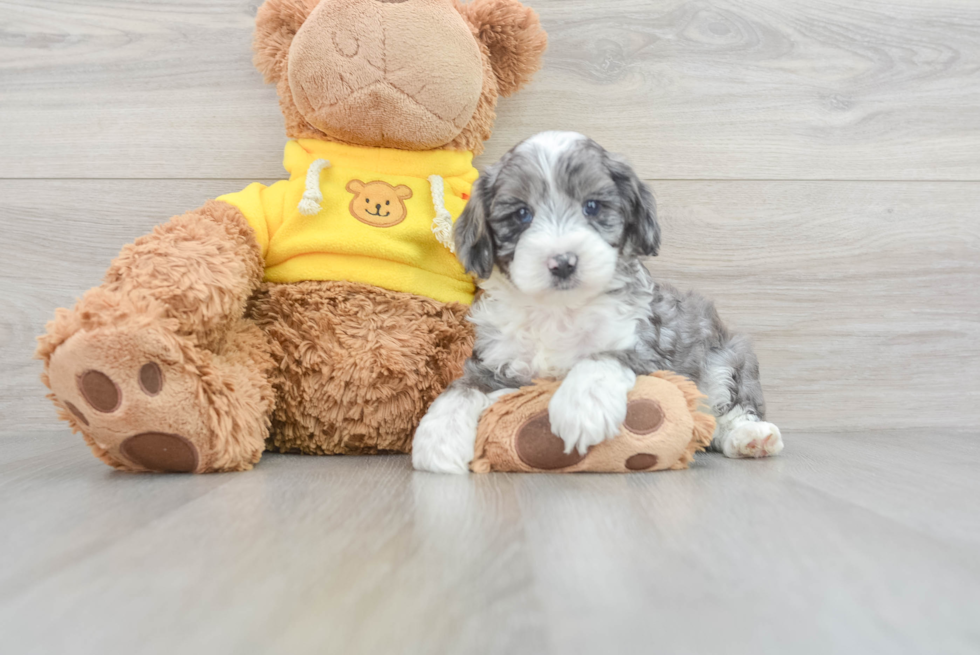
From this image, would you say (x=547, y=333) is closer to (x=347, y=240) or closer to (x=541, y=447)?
(x=541, y=447)

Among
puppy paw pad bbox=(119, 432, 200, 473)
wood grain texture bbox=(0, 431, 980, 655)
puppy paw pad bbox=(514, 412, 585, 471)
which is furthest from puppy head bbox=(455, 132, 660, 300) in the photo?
puppy paw pad bbox=(119, 432, 200, 473)

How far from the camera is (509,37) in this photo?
6.76ft

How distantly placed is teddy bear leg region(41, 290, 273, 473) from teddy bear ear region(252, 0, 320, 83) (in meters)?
0.87

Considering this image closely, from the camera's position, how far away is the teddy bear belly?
1857 millimetres

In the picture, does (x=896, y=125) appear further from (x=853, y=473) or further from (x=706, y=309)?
(x=853, y=473)

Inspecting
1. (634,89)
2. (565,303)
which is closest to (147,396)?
(565,303)

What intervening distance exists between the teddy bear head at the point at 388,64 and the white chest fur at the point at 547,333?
0.51m

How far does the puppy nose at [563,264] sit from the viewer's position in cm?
155

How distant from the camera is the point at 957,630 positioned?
0.75 meters

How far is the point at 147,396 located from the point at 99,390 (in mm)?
89

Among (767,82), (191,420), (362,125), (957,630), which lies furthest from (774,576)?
(767,82)

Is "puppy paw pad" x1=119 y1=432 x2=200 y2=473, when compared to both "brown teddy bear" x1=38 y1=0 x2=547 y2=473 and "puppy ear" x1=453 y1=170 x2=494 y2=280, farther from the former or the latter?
"puppy ear" x1=453 y1=170 x2=494 y2=280

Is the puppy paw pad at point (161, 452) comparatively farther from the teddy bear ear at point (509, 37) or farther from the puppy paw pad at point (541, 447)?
the teddy bear ear at point (509, 37)

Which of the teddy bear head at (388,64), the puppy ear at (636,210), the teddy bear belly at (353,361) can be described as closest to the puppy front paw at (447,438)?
the teddy bear belly at (353,361)
